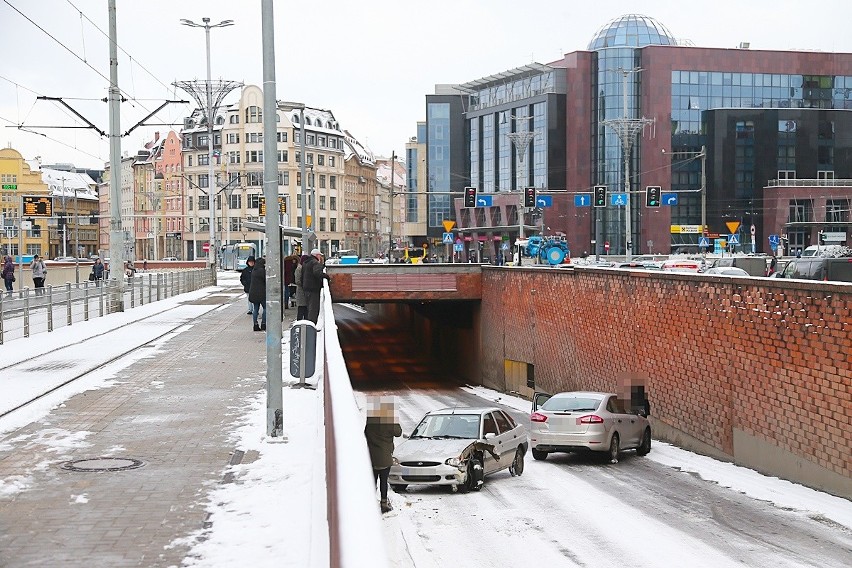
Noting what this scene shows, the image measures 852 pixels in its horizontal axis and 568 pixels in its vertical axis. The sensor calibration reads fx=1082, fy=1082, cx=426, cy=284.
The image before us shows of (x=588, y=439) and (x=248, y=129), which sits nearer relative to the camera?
(x=588, y=439)

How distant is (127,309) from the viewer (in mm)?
40656

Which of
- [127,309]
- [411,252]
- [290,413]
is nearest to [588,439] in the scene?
[290,413]

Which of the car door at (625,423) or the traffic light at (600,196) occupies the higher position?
the traffic light at (600,196)

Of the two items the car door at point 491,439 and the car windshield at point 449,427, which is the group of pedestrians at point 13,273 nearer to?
the car windshield at point 449,427

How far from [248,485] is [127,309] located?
31.9 metres

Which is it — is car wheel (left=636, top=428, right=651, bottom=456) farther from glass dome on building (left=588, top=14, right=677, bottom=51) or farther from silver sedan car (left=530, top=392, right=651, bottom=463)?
glass dome on building (left=588, top=14, right=677, bottom=51)

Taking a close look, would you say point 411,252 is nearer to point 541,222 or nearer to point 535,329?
point 541,222

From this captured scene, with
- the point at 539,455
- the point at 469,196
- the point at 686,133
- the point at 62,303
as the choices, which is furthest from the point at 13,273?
the point at 686,133

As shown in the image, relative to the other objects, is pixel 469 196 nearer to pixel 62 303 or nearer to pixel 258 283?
pixel 62 303

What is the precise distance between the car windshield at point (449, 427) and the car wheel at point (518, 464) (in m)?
1.54

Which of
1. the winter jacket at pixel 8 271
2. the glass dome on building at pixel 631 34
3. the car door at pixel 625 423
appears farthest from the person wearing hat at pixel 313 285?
the glass dome on building at pixel 631 34

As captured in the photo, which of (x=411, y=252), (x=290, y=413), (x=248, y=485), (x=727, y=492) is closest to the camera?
(x=248, y=485)

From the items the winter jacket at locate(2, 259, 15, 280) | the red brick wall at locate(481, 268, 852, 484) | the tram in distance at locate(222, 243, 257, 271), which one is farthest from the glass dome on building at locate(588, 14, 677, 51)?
the winter jacket at locate(2, 259, 15, 280)

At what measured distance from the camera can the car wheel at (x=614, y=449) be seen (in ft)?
75.2
